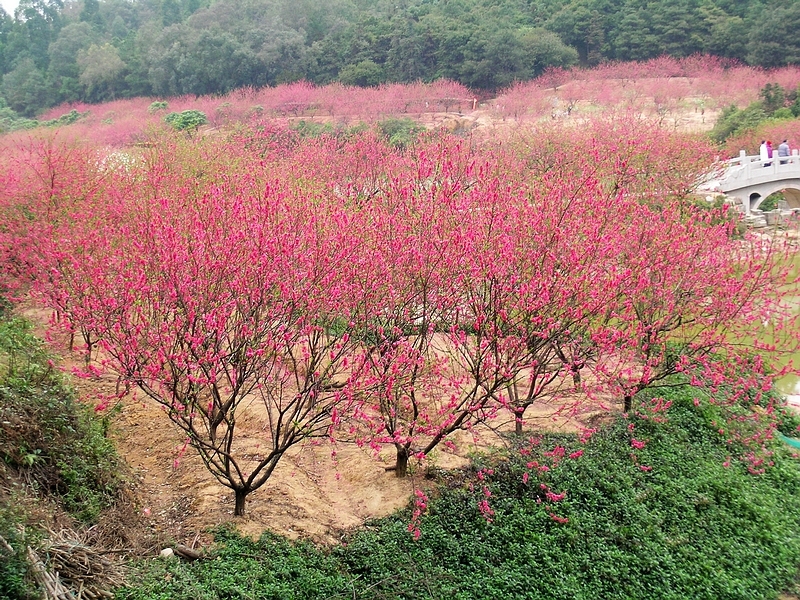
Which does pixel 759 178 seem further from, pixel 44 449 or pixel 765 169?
pixel 44 449

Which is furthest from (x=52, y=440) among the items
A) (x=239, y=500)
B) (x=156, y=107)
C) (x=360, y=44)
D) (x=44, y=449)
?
(x=360, y=44)

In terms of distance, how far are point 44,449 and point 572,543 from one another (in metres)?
6.28

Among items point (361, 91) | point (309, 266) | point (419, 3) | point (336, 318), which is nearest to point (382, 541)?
point (336, 318)

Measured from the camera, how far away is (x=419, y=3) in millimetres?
51125

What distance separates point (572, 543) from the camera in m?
7.77

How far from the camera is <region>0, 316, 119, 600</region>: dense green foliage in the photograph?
595 cm

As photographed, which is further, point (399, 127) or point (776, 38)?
point (776, 38)

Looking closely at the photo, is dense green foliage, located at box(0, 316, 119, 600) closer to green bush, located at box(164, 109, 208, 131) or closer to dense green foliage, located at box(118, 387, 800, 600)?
dense green foliage, located at box(118, 387, 800, 600)

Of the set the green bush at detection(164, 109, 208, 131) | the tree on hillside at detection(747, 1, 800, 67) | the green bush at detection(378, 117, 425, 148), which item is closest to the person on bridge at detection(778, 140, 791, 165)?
the green bush at detection(378, 117, 425, 148)

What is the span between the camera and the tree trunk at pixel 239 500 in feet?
23.2

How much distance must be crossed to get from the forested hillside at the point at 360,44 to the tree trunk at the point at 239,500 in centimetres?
3739

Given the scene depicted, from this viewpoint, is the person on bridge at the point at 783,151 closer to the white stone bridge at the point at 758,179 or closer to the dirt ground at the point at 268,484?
the white stone bridge at the point at 758,179

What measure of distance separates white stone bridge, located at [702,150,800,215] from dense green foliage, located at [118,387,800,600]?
17.7 m

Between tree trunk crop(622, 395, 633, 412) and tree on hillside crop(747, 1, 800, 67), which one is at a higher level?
tree on hillside crop(747, 1, 800, 67)
